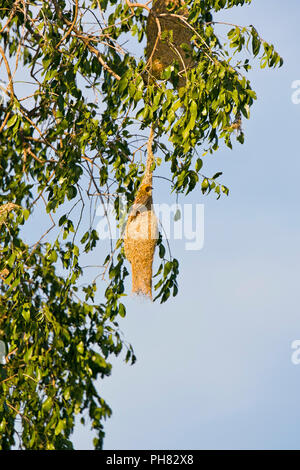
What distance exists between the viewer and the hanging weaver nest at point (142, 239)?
17.5 ft

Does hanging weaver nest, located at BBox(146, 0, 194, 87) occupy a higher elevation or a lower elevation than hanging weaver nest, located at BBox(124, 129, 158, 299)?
higher

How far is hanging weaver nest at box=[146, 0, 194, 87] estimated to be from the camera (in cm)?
562

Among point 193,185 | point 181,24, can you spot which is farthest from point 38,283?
point 181,24

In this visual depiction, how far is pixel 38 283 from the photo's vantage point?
7051mm

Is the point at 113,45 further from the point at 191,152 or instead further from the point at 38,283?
the point at 38,283

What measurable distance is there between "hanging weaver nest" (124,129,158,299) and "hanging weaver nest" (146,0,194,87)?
648mm

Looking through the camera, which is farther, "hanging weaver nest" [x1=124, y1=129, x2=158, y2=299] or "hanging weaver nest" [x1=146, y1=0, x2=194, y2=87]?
"hanging weaver nest" [x1=146, y1=0, x2=194, y2=87]

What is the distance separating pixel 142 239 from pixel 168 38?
1235 millimetres

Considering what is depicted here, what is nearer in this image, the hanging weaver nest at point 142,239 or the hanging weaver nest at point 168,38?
the hanging weaver nest at point 142,239

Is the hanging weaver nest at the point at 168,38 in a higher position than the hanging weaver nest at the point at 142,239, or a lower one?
higher

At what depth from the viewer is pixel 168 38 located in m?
5.54

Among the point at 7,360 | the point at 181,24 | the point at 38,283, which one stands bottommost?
the point at 7,360

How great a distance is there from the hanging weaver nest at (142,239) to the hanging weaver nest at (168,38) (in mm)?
648

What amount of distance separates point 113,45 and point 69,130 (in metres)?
0.61
